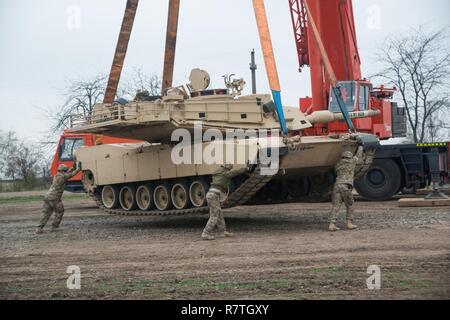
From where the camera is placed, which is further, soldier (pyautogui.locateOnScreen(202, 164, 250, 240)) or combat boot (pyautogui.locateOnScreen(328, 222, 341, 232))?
combat boot (pyautogui.locateOnScreen(328, 222, 341, 232))

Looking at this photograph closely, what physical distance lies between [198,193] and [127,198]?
9.61ft

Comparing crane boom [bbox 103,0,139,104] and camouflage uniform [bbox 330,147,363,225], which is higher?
crane boom [bbox 103,0,139,104]

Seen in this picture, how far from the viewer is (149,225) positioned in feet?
53.8

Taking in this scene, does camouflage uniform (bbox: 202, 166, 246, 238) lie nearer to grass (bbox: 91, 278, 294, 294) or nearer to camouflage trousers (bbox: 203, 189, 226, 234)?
camouflage trousers (bbox: 203, 189, 226, 234)

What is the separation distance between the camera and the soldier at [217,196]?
40.2 ft

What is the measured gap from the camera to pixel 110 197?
56.3 ft

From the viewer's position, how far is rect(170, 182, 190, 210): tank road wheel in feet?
47.5

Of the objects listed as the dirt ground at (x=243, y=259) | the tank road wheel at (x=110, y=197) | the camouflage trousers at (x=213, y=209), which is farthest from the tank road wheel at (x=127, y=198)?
the camouflage trousers at (x=213, y=209)

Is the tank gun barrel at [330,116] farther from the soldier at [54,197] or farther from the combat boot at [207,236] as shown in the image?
the soldier at [54,197]

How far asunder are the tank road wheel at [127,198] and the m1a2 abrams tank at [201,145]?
0.9 inches

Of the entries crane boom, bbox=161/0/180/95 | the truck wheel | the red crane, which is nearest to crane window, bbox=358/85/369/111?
the red crane

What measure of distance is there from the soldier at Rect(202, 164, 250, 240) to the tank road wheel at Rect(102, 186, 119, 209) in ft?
15.7
